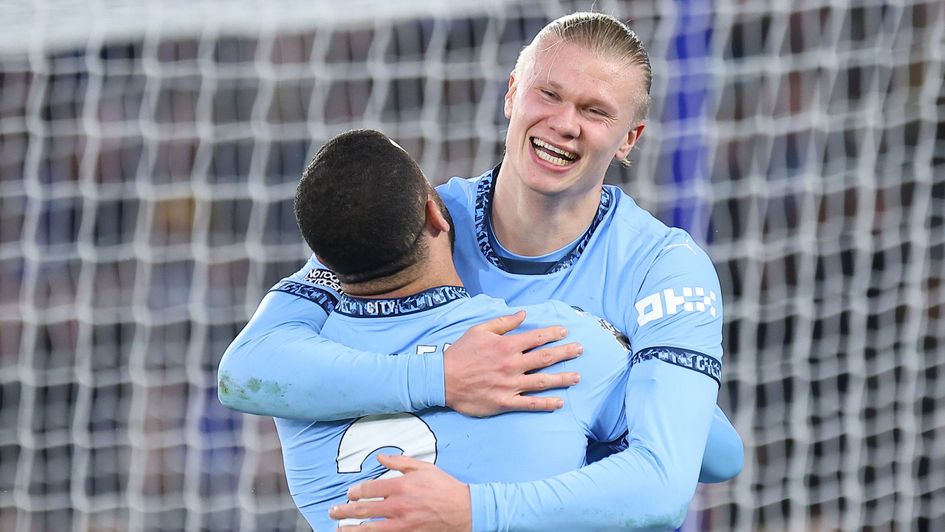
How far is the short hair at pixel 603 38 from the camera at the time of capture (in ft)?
6.09

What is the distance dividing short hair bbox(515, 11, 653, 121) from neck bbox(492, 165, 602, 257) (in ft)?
0.59

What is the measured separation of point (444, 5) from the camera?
358 cm

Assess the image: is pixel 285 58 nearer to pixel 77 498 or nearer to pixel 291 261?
pixel 291 261

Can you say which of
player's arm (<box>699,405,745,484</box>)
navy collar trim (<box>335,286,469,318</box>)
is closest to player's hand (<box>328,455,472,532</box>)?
navy collar trim (<box>335,286,469,318</box>)

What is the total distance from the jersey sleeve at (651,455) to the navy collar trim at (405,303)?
250mm

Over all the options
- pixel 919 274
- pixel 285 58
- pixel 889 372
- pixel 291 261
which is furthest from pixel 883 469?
pixel 285 58

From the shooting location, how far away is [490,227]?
6.45 feet

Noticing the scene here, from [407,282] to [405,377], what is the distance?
0.43 ft

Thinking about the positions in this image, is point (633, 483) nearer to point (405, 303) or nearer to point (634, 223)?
point (405, 303)

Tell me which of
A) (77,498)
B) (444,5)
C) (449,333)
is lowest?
(77,498)

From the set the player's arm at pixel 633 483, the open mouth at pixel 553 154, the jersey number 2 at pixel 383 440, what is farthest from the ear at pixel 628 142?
the jersey number 2 at pixel 383 440

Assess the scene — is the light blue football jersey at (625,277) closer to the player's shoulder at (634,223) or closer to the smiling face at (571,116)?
the player's shoulder at (634,223)

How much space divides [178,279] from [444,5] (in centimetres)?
139

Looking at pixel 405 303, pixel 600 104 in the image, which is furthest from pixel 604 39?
pixel 405 303
